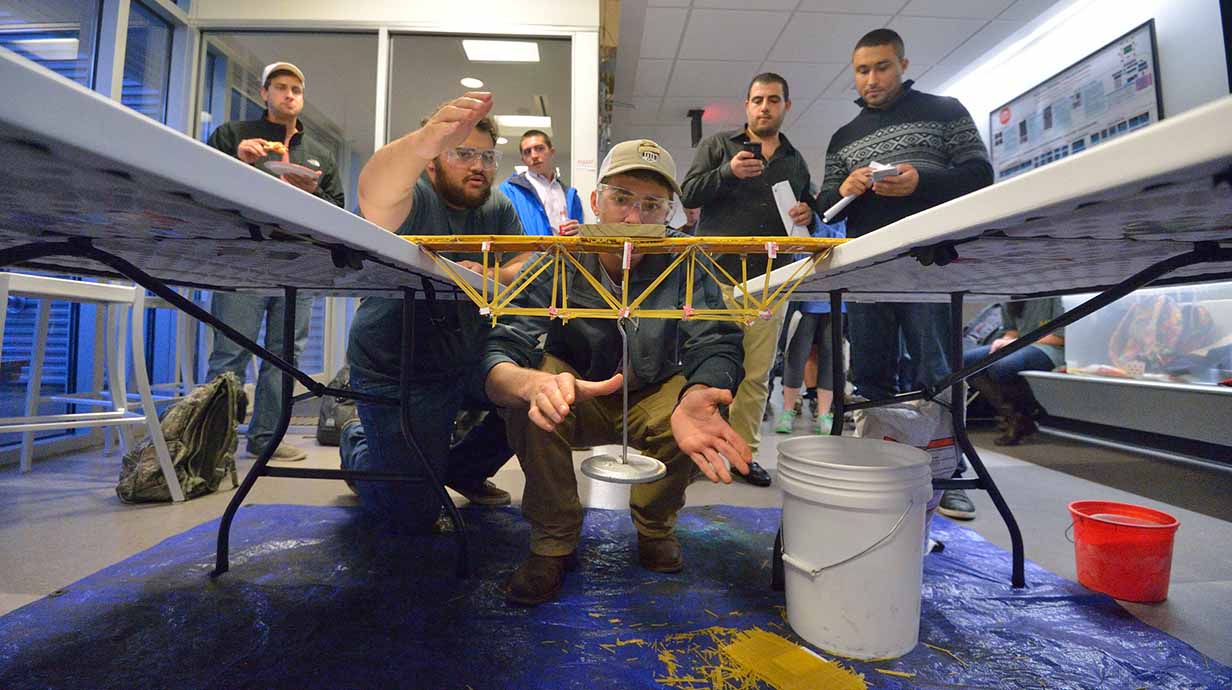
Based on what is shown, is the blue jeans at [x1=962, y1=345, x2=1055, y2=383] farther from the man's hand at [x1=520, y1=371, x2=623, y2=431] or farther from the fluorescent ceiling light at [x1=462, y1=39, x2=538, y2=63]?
the fluorescent ceiling light at [x1=462, y1=39, x2=538, y2=63]

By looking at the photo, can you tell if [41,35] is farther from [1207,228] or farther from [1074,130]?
[1074,130]

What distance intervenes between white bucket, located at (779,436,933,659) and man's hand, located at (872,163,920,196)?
86cm

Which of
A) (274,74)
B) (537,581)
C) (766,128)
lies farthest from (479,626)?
(274,74)

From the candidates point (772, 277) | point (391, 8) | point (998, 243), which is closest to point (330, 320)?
point (391, 8)

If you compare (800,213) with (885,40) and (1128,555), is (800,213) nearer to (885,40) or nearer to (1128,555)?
(885,40)

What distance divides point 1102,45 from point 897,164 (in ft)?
9.93

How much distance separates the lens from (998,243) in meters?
0.70

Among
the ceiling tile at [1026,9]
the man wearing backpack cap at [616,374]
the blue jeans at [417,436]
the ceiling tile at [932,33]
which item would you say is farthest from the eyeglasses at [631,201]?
the ceiling tile at [1026,9]

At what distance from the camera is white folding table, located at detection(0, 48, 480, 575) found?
0.38 m

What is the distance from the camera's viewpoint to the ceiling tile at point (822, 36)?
141 inches

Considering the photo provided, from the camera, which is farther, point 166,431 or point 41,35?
point 41,35

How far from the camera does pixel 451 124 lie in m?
0.95

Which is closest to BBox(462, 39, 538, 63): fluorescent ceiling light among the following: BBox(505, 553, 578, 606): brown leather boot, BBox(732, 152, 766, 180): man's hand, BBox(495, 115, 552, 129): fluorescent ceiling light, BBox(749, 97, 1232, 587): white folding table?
BBox(495, 115, 552, 129): fluorescent ceiling light

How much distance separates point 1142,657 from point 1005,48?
4.56m
